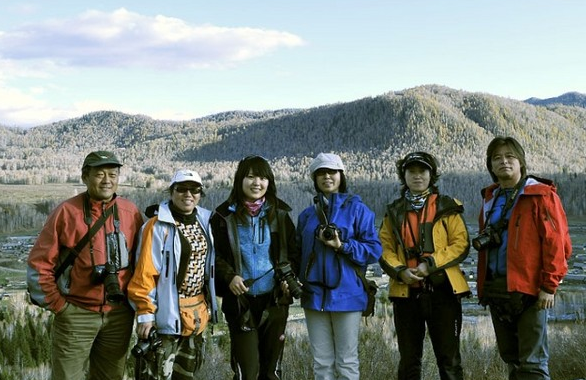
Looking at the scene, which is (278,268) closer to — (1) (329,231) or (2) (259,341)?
(1) (329,231)

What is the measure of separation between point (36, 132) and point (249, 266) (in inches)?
6339

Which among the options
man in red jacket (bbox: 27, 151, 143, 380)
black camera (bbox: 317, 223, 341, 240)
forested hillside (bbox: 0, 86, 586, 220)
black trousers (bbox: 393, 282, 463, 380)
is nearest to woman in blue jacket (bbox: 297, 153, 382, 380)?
black camera (bbox: 317, 223, 341, 240)

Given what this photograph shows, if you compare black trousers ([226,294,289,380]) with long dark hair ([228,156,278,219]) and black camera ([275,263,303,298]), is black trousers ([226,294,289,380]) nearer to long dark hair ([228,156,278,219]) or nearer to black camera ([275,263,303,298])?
black camera ([275,263,303,298])

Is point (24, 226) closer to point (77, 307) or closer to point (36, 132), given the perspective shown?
point (77, 307)

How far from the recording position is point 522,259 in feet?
13.9

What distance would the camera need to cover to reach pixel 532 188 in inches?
168

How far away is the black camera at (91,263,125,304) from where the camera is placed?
156 inches

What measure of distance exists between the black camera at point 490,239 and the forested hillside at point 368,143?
4859 cm

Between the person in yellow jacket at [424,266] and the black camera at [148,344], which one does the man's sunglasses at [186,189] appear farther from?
the person in yellow jacket at [424,266]

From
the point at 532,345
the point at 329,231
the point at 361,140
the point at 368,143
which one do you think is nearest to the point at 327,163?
the point at 329,231

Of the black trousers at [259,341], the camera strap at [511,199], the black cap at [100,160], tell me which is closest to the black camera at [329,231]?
the black trousers at [259,341]

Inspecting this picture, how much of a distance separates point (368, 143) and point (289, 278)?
95917 mm

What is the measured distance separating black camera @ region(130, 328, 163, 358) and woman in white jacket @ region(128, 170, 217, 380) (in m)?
0.02

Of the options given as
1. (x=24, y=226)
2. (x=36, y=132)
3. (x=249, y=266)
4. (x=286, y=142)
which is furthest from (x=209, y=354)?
(x=36, y=132)
